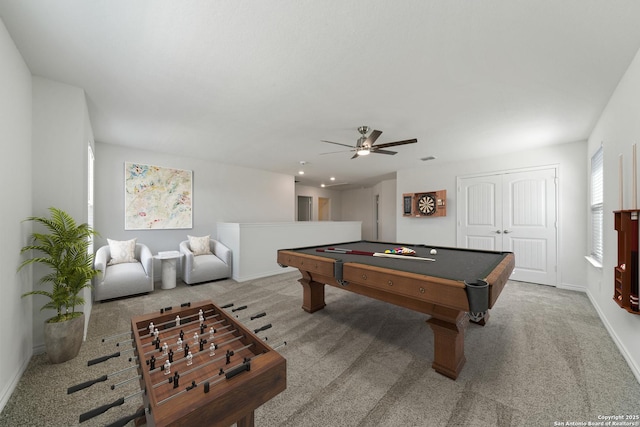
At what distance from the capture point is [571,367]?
198 centimetres

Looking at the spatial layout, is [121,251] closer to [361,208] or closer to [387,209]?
[387,209]

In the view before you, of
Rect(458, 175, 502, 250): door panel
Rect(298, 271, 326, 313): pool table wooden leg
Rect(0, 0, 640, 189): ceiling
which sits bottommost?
Rect(298, 271, 326, 313): pool table wooden leg

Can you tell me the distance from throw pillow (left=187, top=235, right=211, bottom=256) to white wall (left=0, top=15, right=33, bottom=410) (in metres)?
2.69

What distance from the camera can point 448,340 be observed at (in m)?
1.89

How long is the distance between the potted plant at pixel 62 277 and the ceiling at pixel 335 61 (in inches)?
56.8

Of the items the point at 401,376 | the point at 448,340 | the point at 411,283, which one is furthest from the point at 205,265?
the point at 448,340

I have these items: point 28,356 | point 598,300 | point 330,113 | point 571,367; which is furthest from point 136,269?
point 598,300

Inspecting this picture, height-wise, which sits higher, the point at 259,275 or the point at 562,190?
the point at 562,190

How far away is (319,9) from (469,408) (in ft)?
8.88

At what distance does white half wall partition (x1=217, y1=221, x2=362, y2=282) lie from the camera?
4.70m

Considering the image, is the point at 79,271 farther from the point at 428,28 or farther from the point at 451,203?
the point at 451,203

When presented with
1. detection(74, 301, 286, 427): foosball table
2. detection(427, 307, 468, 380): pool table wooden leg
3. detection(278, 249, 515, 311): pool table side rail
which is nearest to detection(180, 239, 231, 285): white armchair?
detection(278, 249, 515, 311): pool table side rail

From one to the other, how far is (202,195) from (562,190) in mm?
Answer: 6890

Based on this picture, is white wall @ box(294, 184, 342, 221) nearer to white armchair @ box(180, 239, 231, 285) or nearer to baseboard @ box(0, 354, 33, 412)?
white armchair @ box(180, 239, 231, 285)
